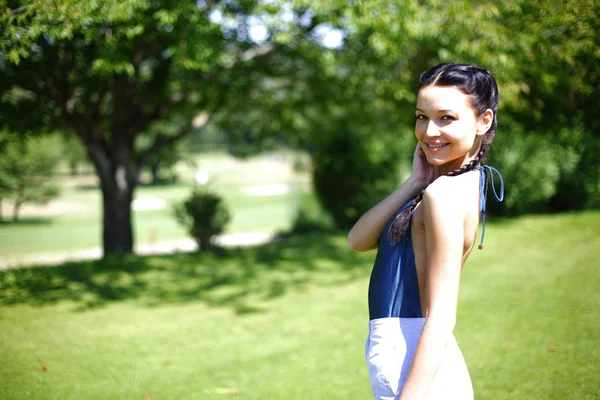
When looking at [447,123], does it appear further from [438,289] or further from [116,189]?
[116,189]

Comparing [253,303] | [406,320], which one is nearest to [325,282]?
[253,303]

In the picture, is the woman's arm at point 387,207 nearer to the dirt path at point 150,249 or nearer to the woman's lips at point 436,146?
the woman's lips at point 436,146

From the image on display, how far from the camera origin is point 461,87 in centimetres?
169

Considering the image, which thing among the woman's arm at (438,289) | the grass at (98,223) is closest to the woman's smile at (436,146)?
the woman's arm at (438,289)

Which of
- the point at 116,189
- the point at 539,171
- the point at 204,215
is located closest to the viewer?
the point at 116,189

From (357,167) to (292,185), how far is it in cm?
274

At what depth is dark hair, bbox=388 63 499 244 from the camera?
1.69 metres

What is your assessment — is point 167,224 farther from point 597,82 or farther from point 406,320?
point 406,320

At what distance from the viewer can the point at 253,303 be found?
7.43 meters

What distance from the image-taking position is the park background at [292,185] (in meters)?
4.76

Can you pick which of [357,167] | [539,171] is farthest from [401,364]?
[539,171]

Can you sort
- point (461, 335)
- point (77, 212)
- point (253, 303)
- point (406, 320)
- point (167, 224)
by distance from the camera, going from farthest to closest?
point (77, 212) → point (167, 224) → point (253, 303) → point (461, 335) → point (406, 320)

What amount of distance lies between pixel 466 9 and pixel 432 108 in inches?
259

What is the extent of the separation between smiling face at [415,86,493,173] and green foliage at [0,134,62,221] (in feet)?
71.5
